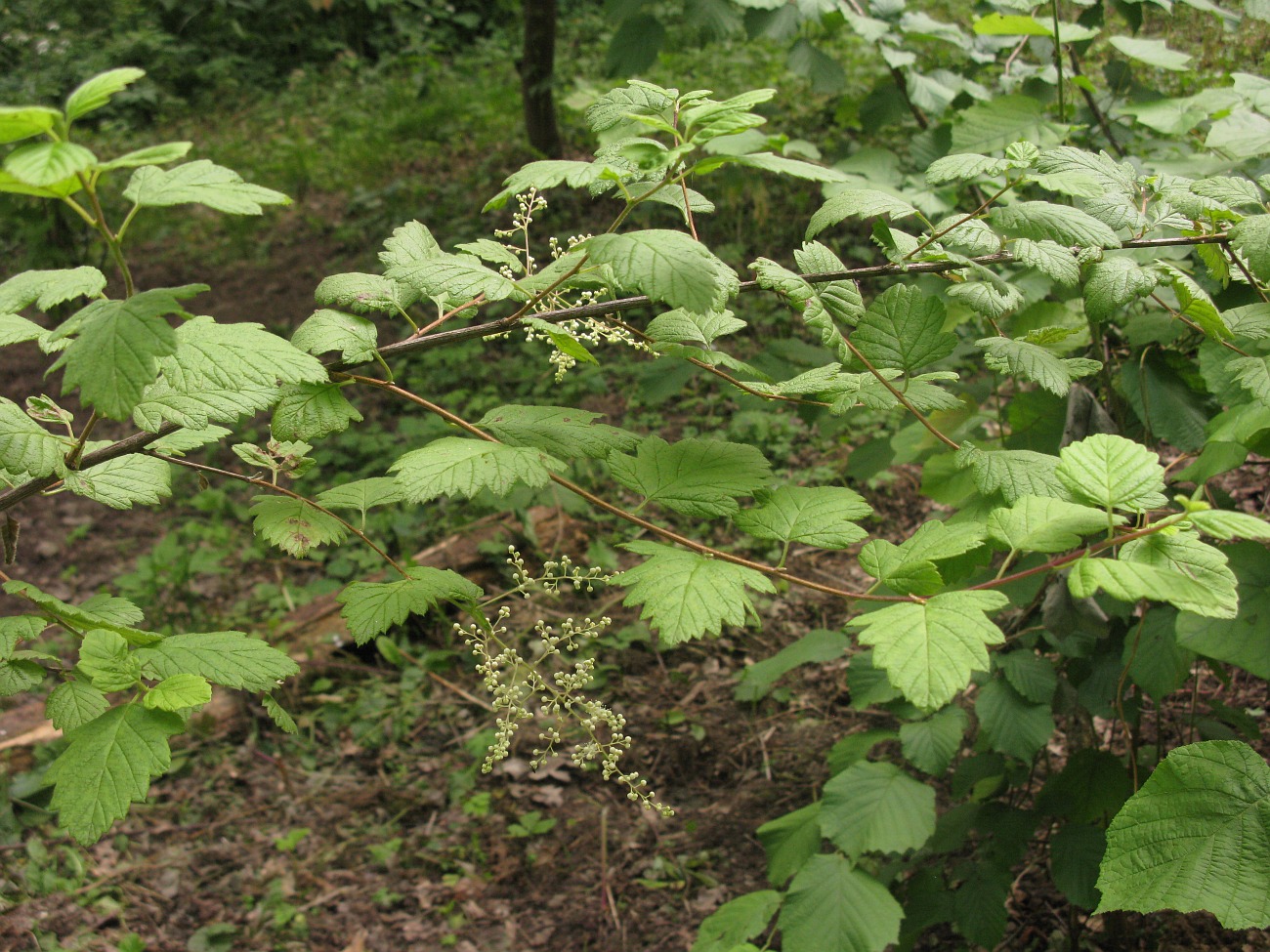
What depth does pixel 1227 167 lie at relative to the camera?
5.35 feet

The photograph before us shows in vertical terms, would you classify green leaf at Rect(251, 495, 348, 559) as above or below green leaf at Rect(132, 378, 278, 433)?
below

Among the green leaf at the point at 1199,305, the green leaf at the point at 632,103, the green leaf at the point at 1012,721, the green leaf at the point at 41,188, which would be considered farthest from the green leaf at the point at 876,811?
the green leaf at the point at 41,188

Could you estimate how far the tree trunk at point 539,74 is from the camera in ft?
16.4

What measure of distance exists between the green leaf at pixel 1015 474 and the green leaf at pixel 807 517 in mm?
145

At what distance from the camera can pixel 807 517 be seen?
0.96 meters

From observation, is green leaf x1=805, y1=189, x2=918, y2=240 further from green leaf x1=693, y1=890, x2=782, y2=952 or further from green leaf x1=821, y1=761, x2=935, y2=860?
green leaf x1=693, y1=890, x2=782, y2=952

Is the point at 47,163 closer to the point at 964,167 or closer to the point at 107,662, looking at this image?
the point at 107,662

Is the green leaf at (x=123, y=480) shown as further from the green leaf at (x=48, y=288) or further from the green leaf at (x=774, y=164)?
the green leaf at (x=774, y=164)

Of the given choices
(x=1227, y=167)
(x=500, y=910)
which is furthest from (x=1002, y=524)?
(x=500, y=910)

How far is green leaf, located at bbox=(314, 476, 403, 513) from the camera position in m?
1.03

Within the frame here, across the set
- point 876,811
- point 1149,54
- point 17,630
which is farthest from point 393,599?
point 1149,54

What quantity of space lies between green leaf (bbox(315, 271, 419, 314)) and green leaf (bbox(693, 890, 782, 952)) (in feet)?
4.45

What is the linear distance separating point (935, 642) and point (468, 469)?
450 millimetres

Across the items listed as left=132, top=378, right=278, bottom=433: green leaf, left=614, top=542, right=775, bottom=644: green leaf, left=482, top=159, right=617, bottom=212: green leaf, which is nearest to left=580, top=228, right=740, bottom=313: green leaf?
left=482, top=159, right=617, bottom=212: green leaf
